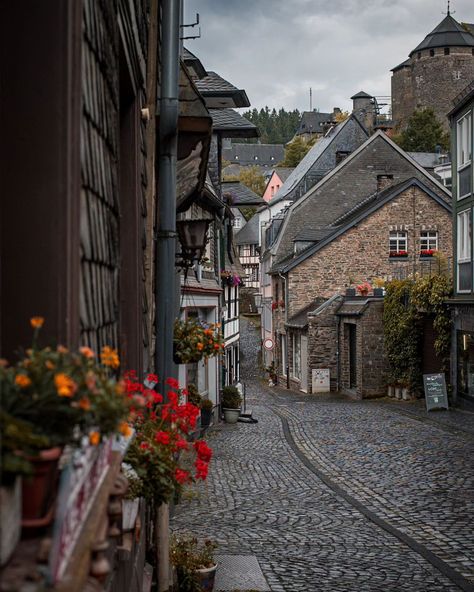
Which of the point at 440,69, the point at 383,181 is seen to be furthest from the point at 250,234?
the point at 383,181

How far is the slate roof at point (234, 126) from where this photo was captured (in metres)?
23.2

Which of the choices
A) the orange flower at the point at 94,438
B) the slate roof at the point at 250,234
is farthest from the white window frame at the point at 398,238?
the slate roof at the point at 250,234

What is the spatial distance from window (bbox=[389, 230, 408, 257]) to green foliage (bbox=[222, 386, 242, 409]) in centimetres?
Answer: 1398

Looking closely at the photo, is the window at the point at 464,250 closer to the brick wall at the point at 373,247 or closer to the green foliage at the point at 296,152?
the brick wall at the point at 373,247

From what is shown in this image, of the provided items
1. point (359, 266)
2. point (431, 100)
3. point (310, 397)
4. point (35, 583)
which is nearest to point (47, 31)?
point (35, 583)

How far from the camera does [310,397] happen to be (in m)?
33.1

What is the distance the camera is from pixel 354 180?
41.1 m

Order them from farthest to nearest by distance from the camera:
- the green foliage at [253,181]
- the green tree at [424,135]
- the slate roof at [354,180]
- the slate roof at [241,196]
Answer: the green foliage at [253,181] < the green tree at [424,135] < the slate roof at [354,180] < the slate roof at [241,196]

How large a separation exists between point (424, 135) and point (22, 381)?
82.4m

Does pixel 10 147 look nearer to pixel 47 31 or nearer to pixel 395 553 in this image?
pixel 47 31

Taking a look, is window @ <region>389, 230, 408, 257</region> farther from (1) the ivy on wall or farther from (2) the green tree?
(2) the green tree

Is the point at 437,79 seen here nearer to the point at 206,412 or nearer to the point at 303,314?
the point at 303,314

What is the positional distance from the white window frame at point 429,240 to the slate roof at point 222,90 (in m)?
15.7

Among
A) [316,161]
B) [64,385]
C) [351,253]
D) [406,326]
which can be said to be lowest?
[64,385]
